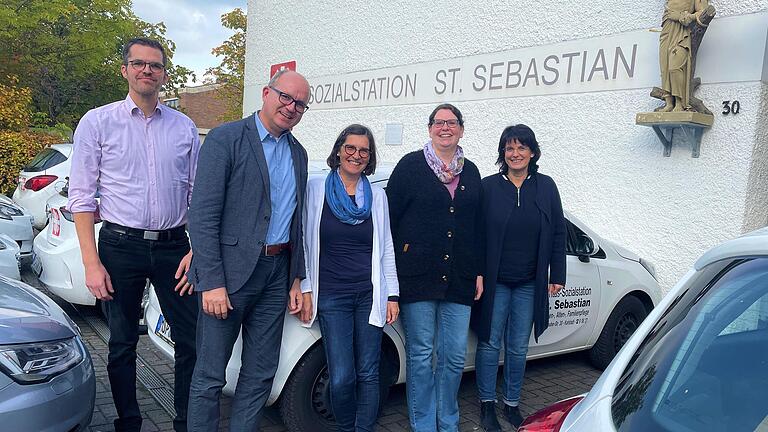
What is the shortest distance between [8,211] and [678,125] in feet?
22.9

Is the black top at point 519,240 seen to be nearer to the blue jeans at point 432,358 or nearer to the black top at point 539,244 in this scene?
the black top at point 539,244

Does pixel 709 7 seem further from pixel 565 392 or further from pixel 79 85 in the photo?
pixel 79 85

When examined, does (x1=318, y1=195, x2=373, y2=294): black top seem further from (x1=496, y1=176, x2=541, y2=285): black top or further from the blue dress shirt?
(x1=496, y1=176, x2=541, y2=285): black top

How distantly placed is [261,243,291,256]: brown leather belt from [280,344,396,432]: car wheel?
73cm

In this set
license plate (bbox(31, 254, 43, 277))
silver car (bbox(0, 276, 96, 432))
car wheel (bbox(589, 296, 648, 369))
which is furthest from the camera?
license plate (bbox(31, 254, 43, 277))

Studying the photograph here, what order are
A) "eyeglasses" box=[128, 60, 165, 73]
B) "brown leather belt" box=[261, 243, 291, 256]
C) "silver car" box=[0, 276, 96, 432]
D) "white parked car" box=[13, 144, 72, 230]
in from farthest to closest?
"white parked car" box=[13, 144, 72, 230] → "eyeglasses" box=[128, 60, 165, 73] → "brown leather belt" box=[261, 243, 291, 256] → "silver car" box=[0, 276, 96, 432]

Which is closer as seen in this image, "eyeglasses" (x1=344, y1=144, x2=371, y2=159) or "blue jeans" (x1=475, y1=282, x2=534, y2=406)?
"eyeglasses" (x1=344, y1=144, x2=371, y2=159)

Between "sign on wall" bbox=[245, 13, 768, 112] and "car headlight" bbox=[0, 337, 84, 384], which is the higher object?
"sign on wall" bbox=[245, 13, 768, 112]

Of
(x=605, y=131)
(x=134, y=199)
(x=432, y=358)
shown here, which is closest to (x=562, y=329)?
(x=432, y=358)

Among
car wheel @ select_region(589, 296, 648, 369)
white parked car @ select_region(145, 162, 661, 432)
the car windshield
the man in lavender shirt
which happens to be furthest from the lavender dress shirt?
car wheel @ select_region(589, 296, 648, 369)

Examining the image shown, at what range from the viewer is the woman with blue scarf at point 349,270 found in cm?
299

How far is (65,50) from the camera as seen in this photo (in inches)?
814

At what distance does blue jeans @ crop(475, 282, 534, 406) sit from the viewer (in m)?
3.62

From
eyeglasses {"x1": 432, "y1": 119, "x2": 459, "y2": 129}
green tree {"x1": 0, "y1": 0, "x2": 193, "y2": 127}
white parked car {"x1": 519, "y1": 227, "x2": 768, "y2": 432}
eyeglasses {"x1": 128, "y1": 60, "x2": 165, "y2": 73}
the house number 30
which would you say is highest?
green tree {"x1": 0, "y1": 0, "x2": 193, "y2": 127}
